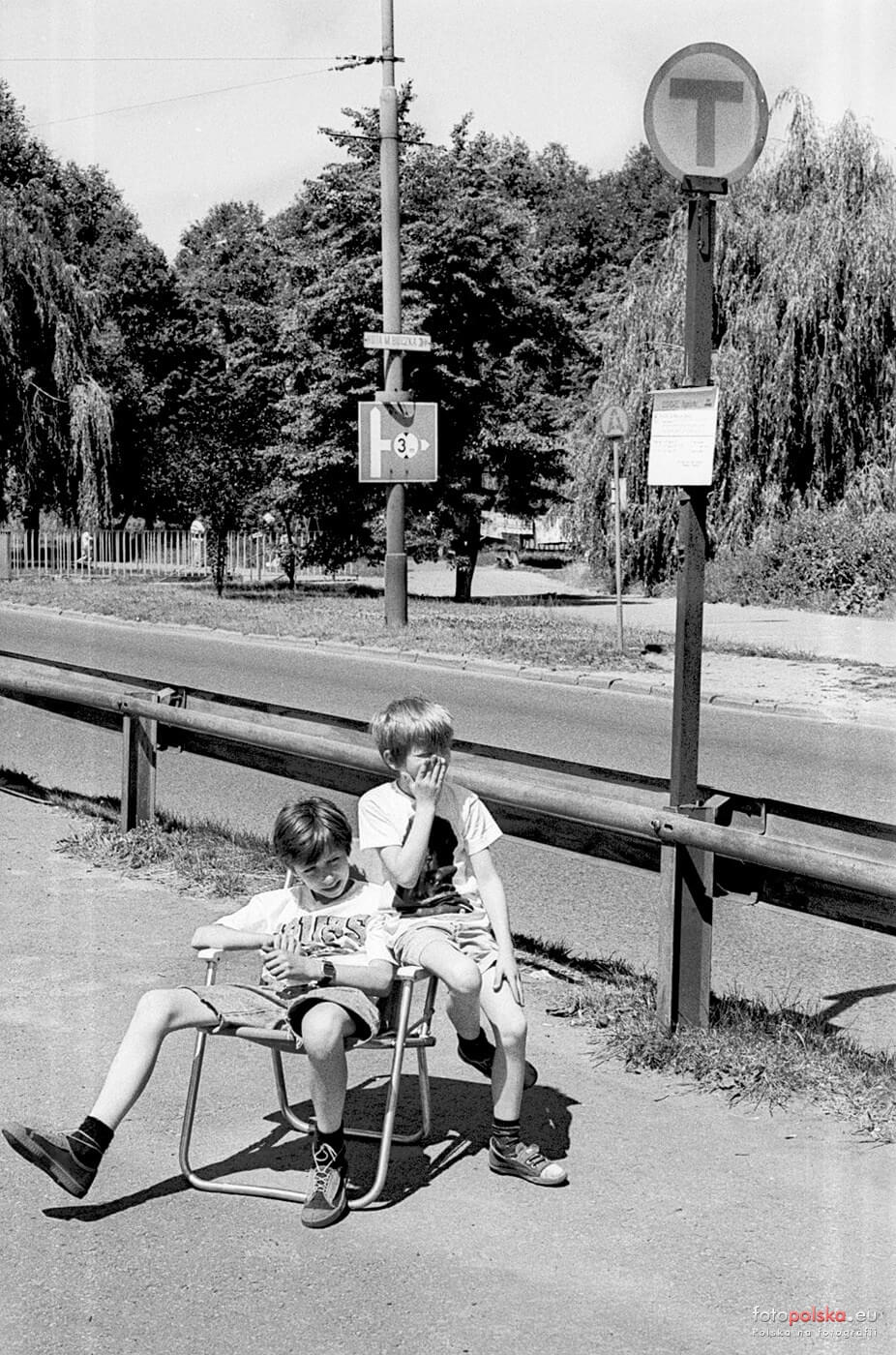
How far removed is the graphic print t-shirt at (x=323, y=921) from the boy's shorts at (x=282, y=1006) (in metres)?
0.04

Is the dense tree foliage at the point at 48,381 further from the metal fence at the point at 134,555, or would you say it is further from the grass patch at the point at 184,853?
the grass patch at the point at 184,853

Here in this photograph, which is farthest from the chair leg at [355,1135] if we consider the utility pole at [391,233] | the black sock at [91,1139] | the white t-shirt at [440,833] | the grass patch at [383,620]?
the utility pole at [391,233]

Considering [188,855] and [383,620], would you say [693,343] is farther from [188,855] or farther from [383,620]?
[383,620]

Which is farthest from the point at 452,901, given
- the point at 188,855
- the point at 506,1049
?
the point at 188,855

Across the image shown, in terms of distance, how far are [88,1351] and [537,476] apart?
29.0 metres

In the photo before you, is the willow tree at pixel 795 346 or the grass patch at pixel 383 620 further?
the willow tree at pixel 795 346

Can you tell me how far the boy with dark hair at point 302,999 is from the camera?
151 inches

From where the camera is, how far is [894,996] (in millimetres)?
5906

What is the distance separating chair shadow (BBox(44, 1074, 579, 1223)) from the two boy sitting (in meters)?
0.13

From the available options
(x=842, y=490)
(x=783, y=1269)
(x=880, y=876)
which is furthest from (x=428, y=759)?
(x=842, y=490)

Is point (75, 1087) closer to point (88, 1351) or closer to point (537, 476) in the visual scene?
point (88, 1351)

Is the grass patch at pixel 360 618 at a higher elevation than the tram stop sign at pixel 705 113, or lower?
lower

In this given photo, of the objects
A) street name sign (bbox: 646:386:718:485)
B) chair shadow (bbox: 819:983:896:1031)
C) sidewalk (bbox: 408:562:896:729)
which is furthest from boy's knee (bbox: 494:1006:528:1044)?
sidewalk (bbox: 408:562:896:729)

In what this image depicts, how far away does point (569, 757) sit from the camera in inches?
455
